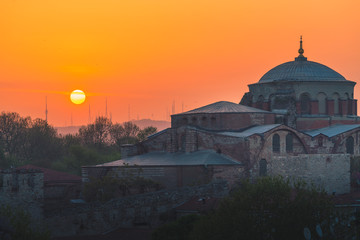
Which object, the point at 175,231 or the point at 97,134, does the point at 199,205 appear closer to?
the point at 175,231

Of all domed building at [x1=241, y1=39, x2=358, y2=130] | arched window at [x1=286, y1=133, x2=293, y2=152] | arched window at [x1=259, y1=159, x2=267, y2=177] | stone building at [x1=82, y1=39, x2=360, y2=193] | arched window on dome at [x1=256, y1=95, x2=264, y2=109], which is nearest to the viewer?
→ stone building at [x1=82, y1=39, x2=360, y2=193]

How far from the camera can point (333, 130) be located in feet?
158

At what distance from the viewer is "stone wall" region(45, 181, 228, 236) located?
32.4m

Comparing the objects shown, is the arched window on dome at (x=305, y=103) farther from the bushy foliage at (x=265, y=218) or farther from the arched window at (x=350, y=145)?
the bushy foliage at (x=265, y=218)

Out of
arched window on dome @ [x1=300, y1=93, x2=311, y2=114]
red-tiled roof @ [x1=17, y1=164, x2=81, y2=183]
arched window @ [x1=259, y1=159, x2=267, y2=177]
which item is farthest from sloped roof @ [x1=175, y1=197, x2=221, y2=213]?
arched window on dome @ [x1=300, y1=93, x2=311, y2=114]

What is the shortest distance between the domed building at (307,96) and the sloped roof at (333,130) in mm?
789

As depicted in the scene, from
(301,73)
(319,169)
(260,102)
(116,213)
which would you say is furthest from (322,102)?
(116,213)

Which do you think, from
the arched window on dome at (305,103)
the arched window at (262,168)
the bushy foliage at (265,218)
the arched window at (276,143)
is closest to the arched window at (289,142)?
the arched window at (276,143)

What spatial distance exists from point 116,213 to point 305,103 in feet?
70.5

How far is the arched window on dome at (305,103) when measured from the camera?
50.4 metres

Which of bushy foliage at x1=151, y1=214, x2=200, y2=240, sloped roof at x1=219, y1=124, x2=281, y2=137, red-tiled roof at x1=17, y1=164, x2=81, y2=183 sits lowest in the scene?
bushy foliage at x1=151, y1=214, x2=200, y2=240

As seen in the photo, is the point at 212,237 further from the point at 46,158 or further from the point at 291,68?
the point at 46,158

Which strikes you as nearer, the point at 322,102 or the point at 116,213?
the point at 116,213

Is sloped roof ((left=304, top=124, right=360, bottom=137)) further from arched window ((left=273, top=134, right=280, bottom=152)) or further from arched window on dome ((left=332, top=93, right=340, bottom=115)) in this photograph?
arched window ((left=273, top=134, right=280, bottom=152))
